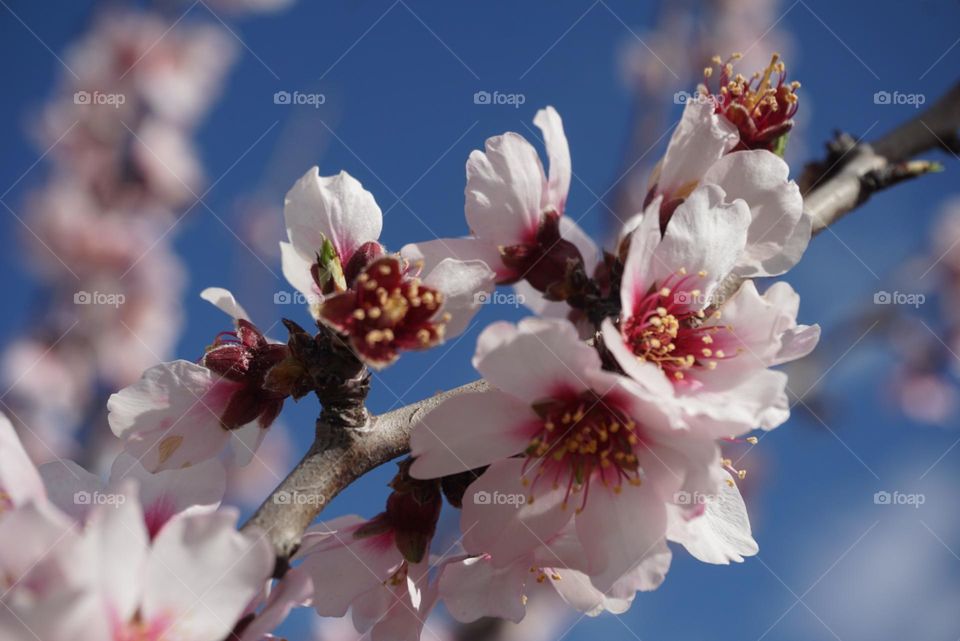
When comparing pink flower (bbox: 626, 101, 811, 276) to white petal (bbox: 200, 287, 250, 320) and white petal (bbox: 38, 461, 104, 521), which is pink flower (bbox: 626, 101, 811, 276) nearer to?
white petal (bbox: 200, 287, 250, 320)

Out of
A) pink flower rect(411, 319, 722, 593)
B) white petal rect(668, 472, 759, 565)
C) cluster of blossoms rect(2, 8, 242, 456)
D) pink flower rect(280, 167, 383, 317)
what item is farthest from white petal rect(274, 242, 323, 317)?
cluster of blossoms rect(2, 8, 242, 456)

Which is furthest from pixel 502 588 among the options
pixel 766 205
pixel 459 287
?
pixel 766 205

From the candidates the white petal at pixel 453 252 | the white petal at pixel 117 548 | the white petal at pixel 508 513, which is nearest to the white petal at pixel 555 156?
the white petal at pixel 453 252

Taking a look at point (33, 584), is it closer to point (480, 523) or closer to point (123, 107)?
point (480, 523)

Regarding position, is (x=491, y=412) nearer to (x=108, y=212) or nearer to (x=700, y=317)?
(x=700, y=317)

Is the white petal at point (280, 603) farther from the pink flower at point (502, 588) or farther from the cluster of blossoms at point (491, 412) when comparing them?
the pink flower at point (502, 588)

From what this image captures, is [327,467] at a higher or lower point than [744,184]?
lower
